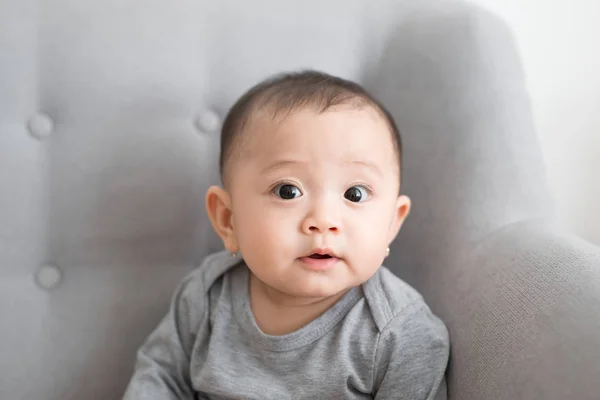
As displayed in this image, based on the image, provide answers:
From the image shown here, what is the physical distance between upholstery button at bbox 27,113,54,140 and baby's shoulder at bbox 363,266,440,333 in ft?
1.89

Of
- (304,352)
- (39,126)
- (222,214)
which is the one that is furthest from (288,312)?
(39,126)

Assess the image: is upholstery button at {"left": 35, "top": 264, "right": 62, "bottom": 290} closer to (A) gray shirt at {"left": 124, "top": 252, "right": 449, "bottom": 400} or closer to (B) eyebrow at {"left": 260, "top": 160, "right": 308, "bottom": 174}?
(A) gray shirt at {"left": 124, "top": 252, "right": 449, "bottom": 400}

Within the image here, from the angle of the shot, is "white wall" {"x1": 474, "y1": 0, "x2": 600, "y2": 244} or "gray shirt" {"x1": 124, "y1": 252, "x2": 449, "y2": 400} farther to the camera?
"white wall" {"x1": 474, "y1": 0, "x2": 600, "y2": 244}

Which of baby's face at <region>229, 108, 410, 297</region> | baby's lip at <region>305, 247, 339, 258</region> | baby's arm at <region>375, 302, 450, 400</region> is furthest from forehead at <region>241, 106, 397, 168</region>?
baby's arm at <region>375, 302, 450, 400</region>

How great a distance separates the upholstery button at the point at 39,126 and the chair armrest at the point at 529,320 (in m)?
0.71

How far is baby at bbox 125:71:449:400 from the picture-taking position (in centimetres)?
82

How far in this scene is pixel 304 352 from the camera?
0.89 meters

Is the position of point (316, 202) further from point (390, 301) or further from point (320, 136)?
point (390, 301)

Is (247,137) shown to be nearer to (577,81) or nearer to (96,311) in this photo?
(96,311)

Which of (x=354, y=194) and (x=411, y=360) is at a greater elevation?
(x=354, y=194)

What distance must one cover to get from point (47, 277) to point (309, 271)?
0.49 m

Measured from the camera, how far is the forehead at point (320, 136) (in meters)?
0.83

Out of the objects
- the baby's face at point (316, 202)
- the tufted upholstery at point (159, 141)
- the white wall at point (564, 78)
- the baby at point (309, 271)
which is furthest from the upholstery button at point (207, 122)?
the white wall at point (564, 78)

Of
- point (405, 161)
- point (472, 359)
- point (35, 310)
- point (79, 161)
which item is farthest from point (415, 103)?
point (35, 310)
